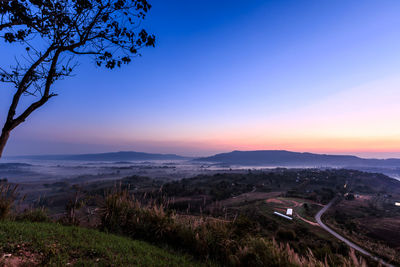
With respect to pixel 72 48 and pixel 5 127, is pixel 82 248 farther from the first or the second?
pixel 72 48

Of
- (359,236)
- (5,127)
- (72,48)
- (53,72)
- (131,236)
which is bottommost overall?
(359,236)

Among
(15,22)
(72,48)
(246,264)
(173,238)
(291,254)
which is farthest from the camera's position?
(72,48)

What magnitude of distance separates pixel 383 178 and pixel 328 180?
4052 centimetres

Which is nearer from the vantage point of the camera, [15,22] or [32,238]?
[32,238]

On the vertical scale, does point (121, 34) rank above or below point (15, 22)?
above

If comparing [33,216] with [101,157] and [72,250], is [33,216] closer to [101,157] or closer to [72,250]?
[72,250]

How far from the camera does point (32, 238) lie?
4516 millimetres

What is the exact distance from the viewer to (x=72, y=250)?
13.8ft

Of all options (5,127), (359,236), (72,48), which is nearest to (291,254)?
(5,127)

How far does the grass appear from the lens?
3.67 meters

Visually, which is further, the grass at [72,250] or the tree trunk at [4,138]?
A: the tree trunk at [4,138]

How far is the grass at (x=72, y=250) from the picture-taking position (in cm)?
367

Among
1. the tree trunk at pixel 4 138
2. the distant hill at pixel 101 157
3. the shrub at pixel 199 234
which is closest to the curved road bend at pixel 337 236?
the shrub at pixel 199 234

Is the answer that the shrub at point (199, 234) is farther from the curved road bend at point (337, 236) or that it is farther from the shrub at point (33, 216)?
the curved road bend at point (337, 236)
